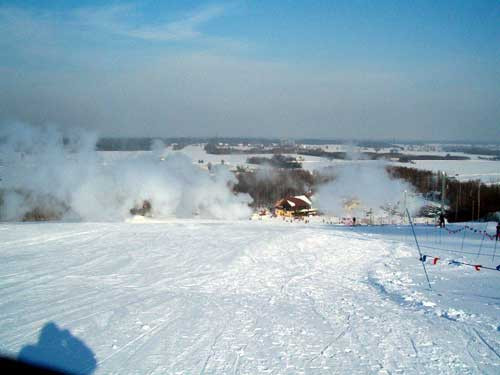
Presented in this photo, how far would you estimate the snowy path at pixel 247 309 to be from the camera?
6465 mm

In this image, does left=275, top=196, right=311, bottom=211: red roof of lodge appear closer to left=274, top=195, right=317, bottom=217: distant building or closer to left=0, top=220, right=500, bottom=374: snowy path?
left=274, top=195, right=317, bottom=217: distant building

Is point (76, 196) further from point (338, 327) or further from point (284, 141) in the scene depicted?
point (284, 141)

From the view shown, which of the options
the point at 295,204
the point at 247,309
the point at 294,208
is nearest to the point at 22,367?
the point at 247,309

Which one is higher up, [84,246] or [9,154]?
[9,154]

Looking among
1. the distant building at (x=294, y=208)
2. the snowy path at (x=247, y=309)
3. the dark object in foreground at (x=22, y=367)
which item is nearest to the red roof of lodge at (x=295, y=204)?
the distant building at (x=294, y=208)

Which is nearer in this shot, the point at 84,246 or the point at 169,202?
the point at 84,246

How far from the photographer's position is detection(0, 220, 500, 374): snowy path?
6465 mm

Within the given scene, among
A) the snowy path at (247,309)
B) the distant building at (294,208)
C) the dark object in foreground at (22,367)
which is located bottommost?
the distant building at (294,208)

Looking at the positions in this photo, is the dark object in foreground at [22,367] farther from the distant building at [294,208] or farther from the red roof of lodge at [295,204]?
the red roof of lodge at [295,204]

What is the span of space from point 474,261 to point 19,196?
2631 centimetres

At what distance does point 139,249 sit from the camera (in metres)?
15.2

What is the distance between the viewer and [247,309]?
29.1ft

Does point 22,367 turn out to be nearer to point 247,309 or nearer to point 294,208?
point 247,309

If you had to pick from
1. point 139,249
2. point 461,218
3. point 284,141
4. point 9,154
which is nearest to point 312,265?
point 139,249
